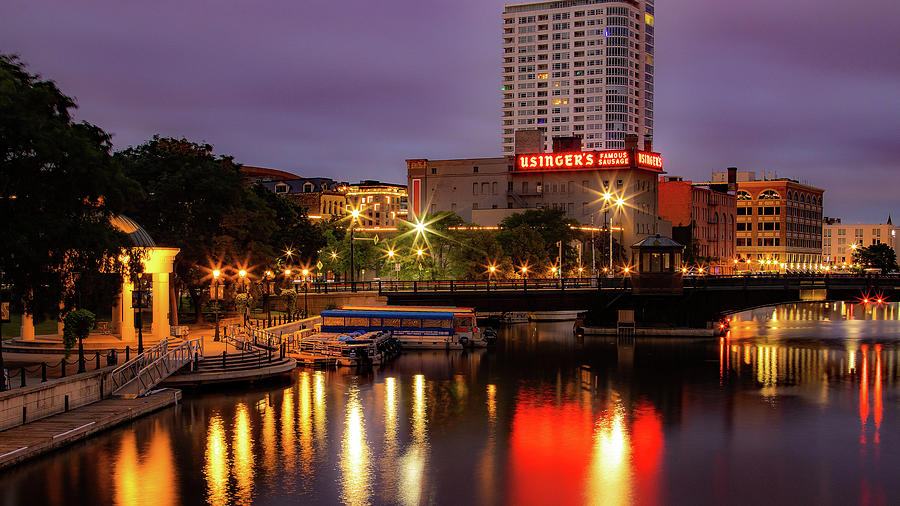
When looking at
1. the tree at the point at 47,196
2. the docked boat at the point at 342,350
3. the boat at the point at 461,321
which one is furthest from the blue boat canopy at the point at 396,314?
the tree at the point at 47,196

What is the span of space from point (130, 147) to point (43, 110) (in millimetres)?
36489

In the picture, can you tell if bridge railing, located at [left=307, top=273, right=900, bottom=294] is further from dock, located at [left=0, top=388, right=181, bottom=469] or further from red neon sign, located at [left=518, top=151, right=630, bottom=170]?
red neon sign, located at [left=518, top=151, right=630, bottom=170]

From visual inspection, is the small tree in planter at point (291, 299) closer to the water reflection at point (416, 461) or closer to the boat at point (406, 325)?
the boat at point (406, 325)

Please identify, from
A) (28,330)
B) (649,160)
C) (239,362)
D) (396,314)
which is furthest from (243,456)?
(649,160)

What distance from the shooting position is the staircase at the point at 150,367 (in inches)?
1689

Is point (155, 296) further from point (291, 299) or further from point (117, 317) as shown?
point (291, 299)

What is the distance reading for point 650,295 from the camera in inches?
3433

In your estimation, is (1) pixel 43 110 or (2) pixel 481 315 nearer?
(1) pixel 43 110

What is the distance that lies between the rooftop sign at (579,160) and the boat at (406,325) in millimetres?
86063

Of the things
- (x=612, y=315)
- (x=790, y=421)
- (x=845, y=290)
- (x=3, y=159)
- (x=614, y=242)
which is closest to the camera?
(x=3, y=159)

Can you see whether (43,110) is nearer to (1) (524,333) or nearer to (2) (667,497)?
(2) (667,497)

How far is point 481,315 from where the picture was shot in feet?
368

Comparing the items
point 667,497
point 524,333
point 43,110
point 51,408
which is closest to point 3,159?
point 43,110

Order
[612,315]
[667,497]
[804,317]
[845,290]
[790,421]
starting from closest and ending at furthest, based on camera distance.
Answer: [667,497]
[790,421]
[612,315]
[845,290]
[804,317]
